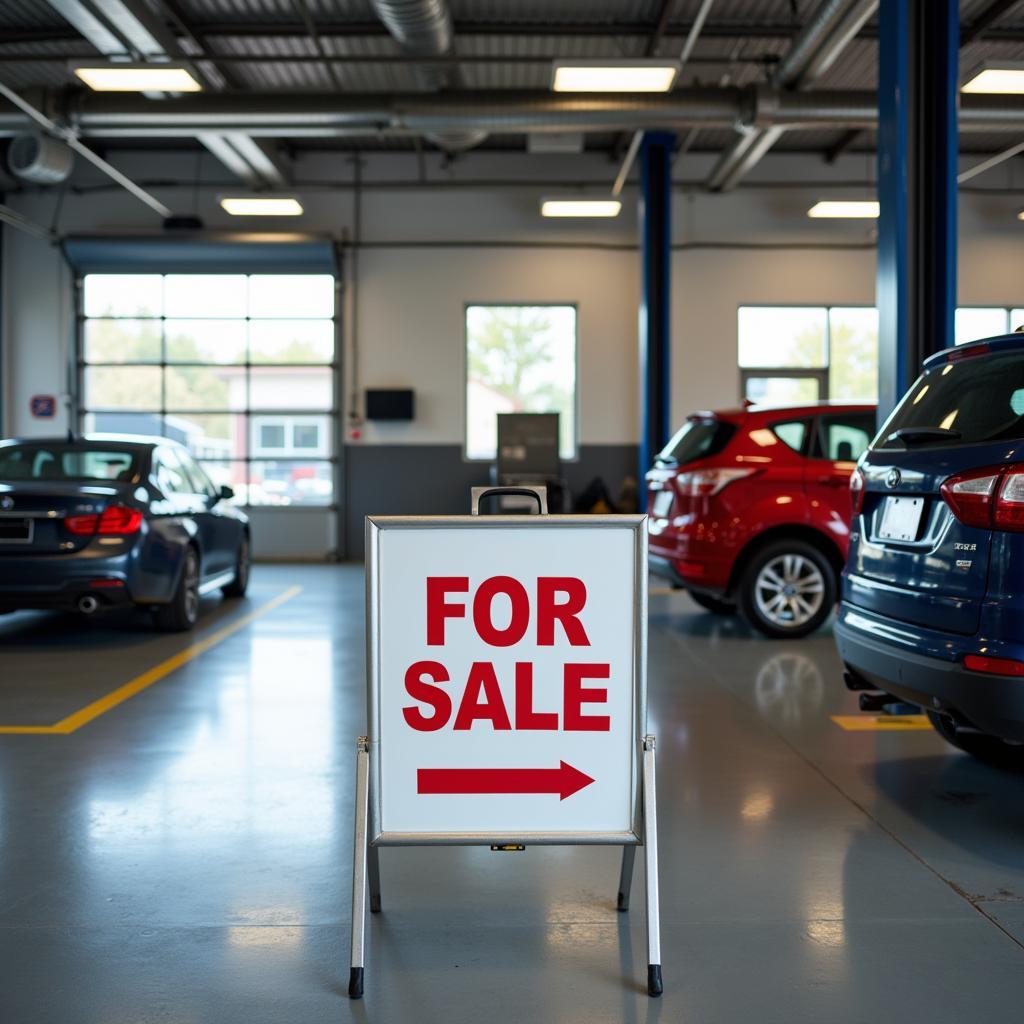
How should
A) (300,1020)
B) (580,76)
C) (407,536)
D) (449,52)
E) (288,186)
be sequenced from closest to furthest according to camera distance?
(300,1020) → (407,536) → (580,76) → (449,52) → (288,186)

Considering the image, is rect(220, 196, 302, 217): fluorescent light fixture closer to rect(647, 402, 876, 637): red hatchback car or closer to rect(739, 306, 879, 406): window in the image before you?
rect(739, 306, 879, 406): window

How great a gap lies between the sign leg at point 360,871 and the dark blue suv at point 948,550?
208 centimetres

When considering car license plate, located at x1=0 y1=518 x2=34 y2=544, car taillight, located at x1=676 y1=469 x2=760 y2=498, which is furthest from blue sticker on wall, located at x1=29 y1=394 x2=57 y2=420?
car taillight, located at x1=676 y1=469 x2=760 y2=498

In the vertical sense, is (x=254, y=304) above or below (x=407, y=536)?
above

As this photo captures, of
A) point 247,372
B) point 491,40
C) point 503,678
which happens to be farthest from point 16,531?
point 247,372

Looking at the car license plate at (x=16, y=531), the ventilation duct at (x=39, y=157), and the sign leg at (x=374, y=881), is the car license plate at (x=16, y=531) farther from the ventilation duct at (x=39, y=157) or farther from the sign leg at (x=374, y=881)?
the ventilation duct at (x=39, y=157)

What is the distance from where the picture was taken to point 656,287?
47.4ft

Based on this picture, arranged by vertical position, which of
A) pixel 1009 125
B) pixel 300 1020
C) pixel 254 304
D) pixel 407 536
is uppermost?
pixel 1009 125

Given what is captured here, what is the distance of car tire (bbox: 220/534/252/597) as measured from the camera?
1055cm

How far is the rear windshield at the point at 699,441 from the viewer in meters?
8.18

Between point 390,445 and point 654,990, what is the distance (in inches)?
537

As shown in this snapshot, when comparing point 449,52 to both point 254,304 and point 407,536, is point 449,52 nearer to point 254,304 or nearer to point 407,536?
point 254,304

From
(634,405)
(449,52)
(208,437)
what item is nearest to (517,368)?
(634,405)

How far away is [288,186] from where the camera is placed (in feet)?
51.7
